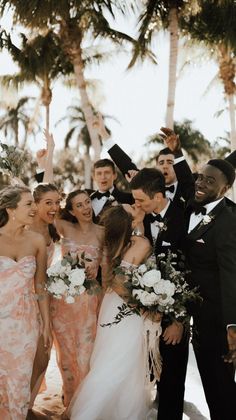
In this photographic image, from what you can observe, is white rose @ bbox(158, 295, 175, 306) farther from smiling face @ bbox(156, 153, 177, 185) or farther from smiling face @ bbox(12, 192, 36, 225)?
smiling face @ bbox(156, 153, 177, 185)

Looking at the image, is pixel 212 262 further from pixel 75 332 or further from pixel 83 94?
pixel 83 94

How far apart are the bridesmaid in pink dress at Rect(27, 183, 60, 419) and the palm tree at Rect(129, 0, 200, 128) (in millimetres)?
9457

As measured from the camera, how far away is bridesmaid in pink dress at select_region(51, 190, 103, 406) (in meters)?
4.90

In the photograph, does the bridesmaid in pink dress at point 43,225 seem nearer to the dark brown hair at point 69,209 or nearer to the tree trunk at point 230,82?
the dark brown hair at point 69,209

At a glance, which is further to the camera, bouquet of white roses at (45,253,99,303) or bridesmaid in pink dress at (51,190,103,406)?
bridesmaid in pink dress at (51,190,103,406)

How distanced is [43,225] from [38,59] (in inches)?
536

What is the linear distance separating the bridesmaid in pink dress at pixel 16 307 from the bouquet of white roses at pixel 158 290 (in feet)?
2.37

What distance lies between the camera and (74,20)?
14719 mm

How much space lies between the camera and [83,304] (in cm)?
492

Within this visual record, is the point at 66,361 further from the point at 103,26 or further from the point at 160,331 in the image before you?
the point at 103,26

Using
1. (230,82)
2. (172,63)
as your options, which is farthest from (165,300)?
(230,82)

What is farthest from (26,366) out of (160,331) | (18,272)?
(160,331)

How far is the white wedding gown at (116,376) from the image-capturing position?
4289 mm

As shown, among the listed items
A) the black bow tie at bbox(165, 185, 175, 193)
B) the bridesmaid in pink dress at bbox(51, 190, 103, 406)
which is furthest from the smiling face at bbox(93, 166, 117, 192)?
the bridesmaid in pink dress at bbox(51, 190, 103, 406)
